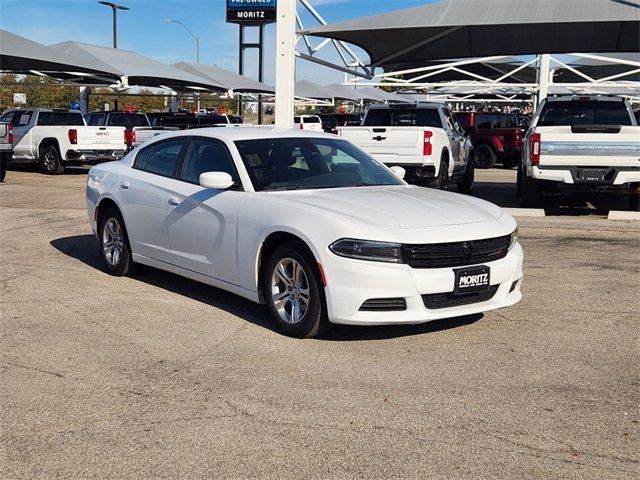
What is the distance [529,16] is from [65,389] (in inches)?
481

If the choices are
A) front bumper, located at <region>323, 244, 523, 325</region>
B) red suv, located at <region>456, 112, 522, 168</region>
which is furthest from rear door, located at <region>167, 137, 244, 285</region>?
red suv, located at <region>456, 112, 522, 168</region>

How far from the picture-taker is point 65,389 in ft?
15.7

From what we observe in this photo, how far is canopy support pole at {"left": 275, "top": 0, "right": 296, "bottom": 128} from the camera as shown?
14.0 meters

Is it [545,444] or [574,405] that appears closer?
[545,444]

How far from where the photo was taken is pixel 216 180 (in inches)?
247

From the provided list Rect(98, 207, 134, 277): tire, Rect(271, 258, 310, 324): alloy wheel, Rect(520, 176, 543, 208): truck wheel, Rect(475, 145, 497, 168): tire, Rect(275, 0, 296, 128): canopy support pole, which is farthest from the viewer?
Rect(475, 145, 497, 168): tire

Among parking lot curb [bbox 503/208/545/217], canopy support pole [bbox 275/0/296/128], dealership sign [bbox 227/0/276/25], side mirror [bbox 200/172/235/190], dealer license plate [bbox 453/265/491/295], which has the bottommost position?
parking lot curb [bbox 503/208/545/217]

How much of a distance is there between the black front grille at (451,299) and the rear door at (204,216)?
5.23 ft

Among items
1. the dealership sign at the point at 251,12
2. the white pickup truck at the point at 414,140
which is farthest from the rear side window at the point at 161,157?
the dealership sign at the point at 251,12

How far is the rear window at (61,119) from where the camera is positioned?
73.8 feet

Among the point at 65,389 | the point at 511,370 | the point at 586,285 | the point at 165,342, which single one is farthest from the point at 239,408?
the point at 586,285

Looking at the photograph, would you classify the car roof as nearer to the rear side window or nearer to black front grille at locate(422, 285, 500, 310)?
the rear side window

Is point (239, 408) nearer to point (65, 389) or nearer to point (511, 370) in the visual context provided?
point (65, 389)

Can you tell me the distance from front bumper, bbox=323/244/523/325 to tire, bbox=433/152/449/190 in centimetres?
875
